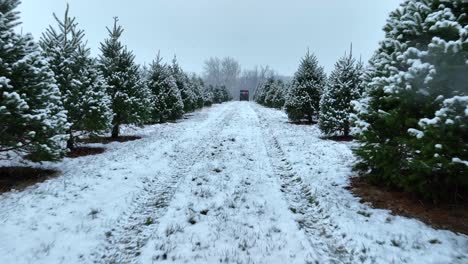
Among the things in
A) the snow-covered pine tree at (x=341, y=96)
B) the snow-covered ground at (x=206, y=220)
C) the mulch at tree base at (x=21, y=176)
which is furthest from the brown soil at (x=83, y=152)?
the snow-covered pine tree at (x=341, y=96)

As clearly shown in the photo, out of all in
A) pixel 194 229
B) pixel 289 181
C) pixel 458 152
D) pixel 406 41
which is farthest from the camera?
pixel 289 181

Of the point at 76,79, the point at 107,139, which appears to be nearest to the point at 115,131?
the point at 107,139

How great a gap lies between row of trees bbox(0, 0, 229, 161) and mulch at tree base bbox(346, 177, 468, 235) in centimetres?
802

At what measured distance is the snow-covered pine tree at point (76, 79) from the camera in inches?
444

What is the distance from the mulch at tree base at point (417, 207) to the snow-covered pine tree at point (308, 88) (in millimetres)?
14547

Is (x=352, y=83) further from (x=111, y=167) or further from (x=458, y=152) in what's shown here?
(x=111, y=167)

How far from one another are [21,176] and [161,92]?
50.6 ft

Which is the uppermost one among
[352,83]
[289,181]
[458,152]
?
[352,83]

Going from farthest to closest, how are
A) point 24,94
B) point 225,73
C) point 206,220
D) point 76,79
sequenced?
point 225,73 → point 76,79 → point 24,94 → point 206,220

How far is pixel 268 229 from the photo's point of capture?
537cm

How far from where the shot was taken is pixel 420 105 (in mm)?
6031

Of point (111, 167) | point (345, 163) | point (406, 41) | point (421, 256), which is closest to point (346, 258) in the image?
point (421, 256)

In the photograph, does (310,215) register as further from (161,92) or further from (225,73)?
(225,73)

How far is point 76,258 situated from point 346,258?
3.89 m
